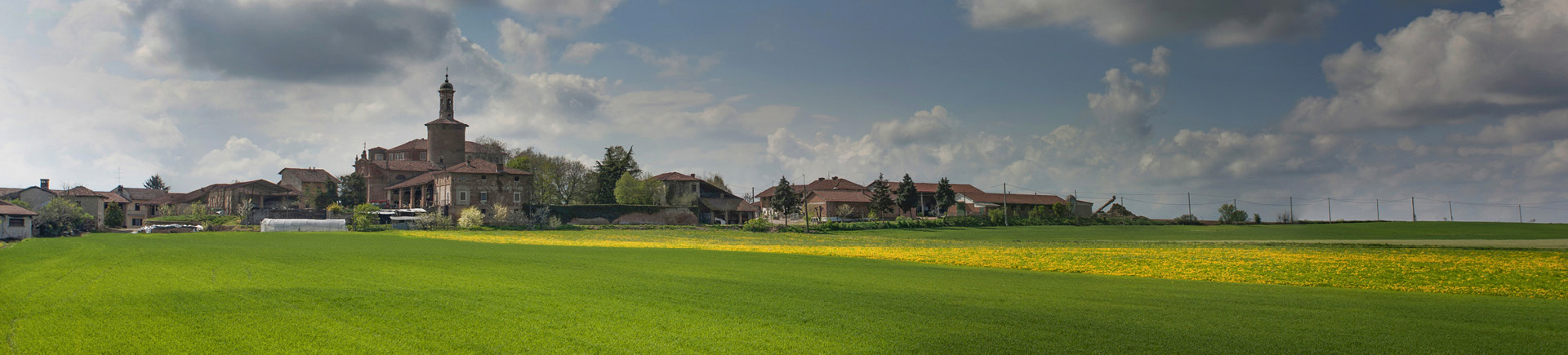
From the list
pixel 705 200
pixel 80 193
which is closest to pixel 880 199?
pixel 705 200

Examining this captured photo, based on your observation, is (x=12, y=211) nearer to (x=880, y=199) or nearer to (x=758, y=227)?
(x=758, y=227)

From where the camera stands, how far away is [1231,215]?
102562 mm

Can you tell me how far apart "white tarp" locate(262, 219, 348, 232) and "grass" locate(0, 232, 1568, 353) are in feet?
166

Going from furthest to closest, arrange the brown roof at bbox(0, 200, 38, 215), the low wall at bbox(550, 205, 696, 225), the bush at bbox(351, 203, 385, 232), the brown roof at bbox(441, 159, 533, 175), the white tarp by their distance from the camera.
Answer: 1. the low wall at bbox(550, 205, 696, 225)
2. the brown roof at bbox(441, 159, 533, 175)
3. the bush at bbox(351, 203, 385, 232)
4. the white tarp
5. the brown roof at bbox(0, 200, 38, 215)

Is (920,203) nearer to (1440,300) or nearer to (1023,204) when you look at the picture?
(1023,204)

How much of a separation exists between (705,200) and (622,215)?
66.8 ft

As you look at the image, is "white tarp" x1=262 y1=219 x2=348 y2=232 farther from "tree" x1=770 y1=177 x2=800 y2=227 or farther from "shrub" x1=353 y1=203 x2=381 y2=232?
"tree" x1=770 y1=177 x2=800 y2=227

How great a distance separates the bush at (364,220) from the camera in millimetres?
70438

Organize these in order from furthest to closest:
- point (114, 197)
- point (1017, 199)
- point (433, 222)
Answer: point (1017, 199) → point (114, 197) → point (433, 222)

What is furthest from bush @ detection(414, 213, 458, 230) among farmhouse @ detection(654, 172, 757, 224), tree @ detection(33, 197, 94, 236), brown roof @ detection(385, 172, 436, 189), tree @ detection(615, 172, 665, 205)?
farmhouse @ detection(654, 172, 757, 224)

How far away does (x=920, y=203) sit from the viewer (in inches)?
4552

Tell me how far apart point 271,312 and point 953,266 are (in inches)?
798

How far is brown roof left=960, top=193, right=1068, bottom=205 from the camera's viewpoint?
116 m

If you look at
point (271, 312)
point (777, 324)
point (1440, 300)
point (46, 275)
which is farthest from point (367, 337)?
point (1440, 300)
